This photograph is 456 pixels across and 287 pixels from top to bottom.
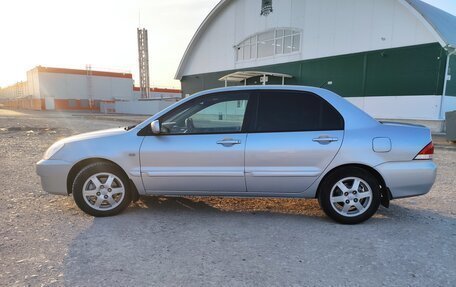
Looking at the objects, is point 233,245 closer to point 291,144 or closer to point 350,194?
point 291,144

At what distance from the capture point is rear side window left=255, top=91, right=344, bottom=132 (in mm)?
4070

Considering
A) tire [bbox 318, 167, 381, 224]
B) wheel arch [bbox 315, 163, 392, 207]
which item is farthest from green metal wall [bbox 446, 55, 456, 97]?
tire [bbox 318, 167, 381, 224]

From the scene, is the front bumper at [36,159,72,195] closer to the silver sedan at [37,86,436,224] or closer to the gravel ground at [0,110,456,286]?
the silver sedan at [37,86,436,224]

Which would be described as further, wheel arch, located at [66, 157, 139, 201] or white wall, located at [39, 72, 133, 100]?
white wall, located at [39, 72, 133, 100]

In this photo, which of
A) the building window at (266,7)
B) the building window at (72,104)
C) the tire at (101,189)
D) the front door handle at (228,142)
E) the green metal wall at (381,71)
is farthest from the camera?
the building window at (72,104)

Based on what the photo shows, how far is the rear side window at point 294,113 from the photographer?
4070 mm

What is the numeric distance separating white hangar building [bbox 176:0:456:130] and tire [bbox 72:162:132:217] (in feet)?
57.1

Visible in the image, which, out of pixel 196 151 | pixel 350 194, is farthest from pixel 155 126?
pixel 350 194

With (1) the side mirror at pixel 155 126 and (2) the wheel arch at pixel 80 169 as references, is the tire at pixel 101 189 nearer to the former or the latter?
(2) the wheel arch at pixel 80 169

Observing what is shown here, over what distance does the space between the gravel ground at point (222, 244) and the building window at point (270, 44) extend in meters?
20.5

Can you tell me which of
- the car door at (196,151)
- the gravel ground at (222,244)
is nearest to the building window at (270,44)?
the gravel ground at (222,244)

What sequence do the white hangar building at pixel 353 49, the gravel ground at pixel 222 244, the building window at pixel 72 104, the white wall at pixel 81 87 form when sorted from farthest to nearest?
the building window at pixel 72 104
the white wall at pixel 81 87
the white hangar building at pixel 353 49
the gravel ground at pixel 222 244

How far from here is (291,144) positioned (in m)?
3.98

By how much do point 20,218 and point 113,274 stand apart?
7.06 ft
